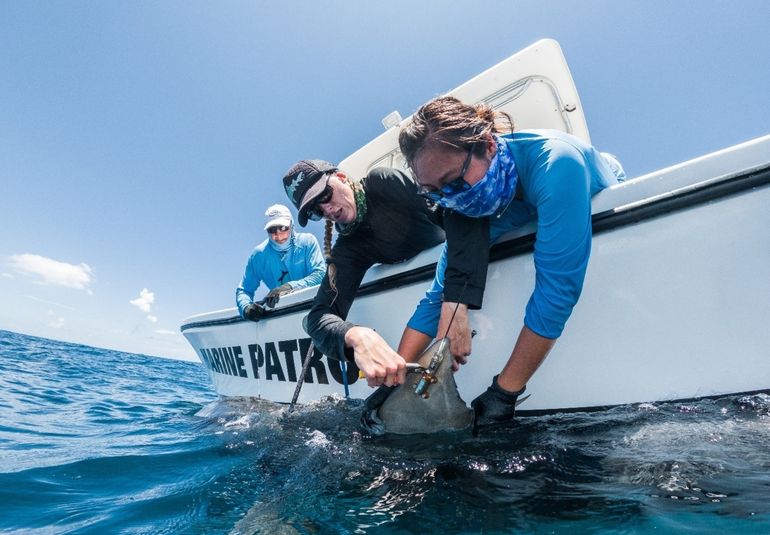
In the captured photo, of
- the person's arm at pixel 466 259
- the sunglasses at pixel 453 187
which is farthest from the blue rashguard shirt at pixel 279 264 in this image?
the sunglasses at pixel 453 187

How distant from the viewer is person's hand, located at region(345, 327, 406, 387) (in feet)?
5.24

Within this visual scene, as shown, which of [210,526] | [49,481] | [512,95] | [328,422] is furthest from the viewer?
[512,95]

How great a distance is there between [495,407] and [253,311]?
8.99 ft

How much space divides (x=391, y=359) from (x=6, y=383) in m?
8.04

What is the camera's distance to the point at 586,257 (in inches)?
61.2

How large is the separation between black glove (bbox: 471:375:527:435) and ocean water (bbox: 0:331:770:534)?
0.09 meters

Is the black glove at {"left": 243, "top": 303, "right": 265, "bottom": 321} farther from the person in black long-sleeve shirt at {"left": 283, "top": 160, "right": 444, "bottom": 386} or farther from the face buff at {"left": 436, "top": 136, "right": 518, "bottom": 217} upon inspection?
the face buff at {"left": 436, "top": 136, "right": 518, "bottom": 217}

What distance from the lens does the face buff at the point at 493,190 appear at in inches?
62.9

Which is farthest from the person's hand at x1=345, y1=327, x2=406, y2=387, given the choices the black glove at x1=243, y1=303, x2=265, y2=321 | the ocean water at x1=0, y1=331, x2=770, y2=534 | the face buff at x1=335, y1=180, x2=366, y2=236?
the black glove at x1=243, y1=303, x2=265, y2=321

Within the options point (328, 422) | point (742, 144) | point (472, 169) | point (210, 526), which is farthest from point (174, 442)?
point (742, 144)

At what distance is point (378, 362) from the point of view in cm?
163

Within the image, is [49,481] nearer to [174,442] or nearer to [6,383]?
[174,442]

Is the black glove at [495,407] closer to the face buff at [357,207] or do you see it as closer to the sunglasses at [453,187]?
the sunglasses at [453,187]

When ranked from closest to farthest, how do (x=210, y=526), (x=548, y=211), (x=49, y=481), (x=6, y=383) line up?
(x=210, y=526), (x=548, y=211), (x=49, y=481), (x=6, y=383)
